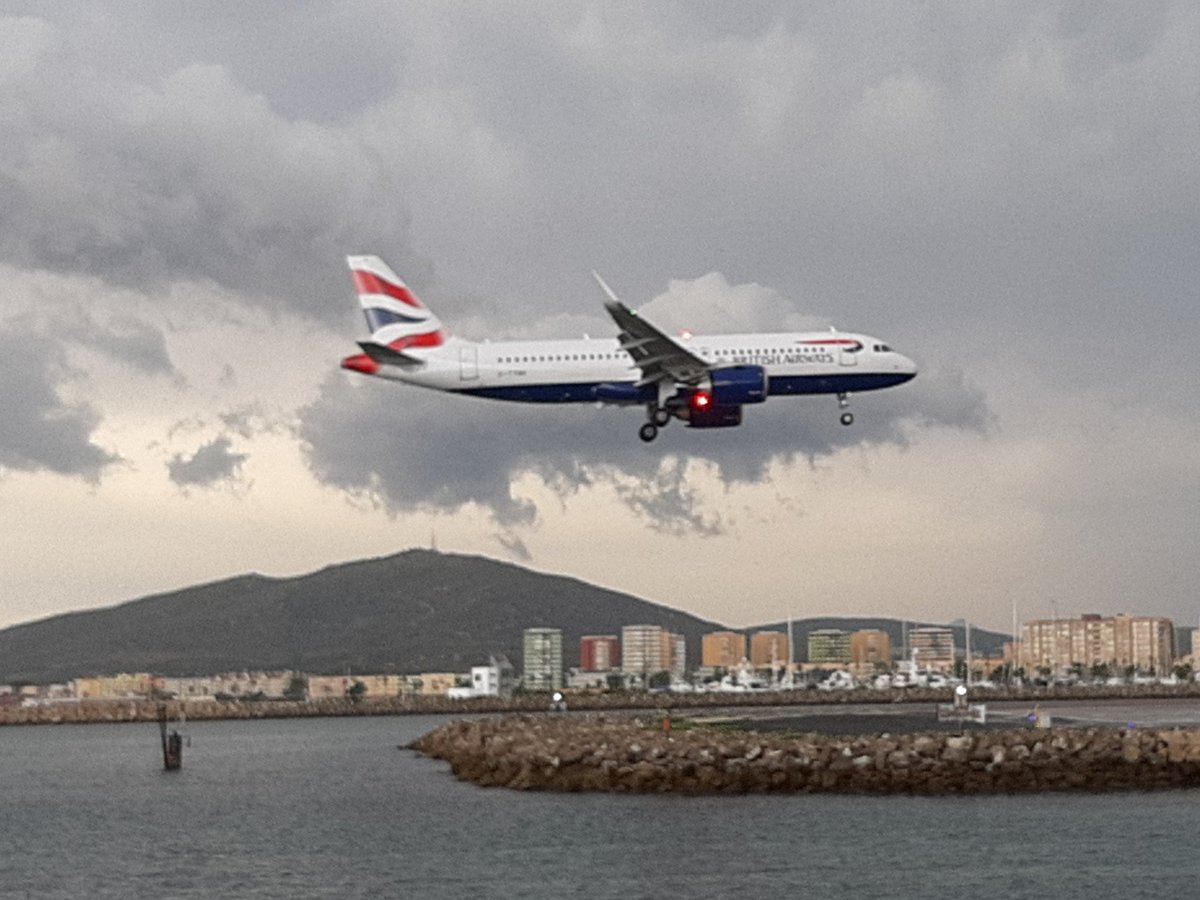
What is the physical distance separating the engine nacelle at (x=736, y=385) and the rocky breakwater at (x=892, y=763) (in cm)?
1310

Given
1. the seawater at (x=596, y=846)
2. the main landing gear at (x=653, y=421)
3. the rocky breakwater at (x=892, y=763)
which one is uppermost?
the main landing gear at (x=653, y=421)

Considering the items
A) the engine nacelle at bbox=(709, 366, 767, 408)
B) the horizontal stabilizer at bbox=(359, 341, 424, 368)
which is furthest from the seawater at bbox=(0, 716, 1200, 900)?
the horizontal stabilizer at bbox=(359, 341, 424, 368)

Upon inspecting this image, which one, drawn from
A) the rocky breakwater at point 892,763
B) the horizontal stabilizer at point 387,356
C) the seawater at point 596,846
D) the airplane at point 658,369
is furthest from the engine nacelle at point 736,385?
the seawater at point 596,846

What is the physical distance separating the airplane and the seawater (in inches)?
643

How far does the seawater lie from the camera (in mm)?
47969

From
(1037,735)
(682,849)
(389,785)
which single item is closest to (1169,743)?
(1037,735)

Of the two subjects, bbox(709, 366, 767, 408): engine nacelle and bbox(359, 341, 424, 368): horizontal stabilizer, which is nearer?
bbox(709, 366, 767, 408): engine nacelle

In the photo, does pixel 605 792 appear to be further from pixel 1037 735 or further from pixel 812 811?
pixel 1037 735

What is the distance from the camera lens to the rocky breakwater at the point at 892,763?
63.1 meters

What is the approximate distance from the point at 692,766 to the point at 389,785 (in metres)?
20.1

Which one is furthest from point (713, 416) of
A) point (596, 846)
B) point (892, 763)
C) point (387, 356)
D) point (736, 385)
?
point (596, 846)

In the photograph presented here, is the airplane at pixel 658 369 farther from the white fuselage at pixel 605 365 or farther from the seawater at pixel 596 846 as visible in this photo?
the seawater at pixel 596 846

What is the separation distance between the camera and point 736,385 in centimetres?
7512

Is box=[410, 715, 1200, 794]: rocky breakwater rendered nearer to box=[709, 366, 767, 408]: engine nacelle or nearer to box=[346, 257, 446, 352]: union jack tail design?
box=[709, 366, 767, 408]: engine nacelle
